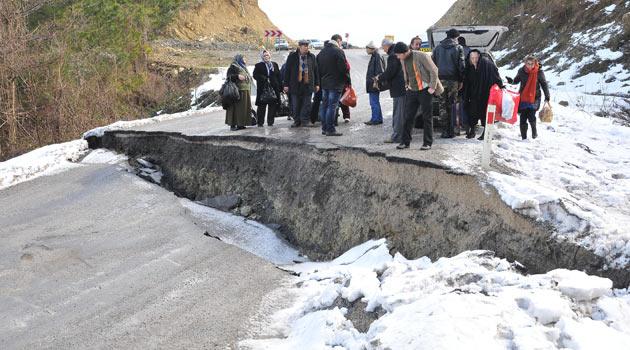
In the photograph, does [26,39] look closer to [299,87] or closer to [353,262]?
[299,87]

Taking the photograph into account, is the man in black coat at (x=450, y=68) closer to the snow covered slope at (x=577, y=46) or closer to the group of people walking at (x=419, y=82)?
the group of people walking at (x=419, y=82)

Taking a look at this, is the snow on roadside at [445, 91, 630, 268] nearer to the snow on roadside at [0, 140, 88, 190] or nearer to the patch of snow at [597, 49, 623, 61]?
the snow on roadside at [0, 140, 88, 190]

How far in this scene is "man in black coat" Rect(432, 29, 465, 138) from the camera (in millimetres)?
9188

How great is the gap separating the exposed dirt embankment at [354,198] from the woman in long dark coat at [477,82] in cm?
219

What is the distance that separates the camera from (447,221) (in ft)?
21.9

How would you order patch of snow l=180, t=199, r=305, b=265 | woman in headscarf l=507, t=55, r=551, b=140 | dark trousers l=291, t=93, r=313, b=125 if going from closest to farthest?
patch of snow l=180, t=199, r=305, b=265
woman in headscarf l=507, t=55, r=551, b=140
dark trousers l=291, t=93, r=313, b=125

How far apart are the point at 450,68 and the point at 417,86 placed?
1.35m

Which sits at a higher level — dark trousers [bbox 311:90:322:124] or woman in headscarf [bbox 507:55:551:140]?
woman in headscarf [bbox 507:55:551:140]

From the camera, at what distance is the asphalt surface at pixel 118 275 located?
223 inches

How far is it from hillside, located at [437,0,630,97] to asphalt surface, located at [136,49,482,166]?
316 inches

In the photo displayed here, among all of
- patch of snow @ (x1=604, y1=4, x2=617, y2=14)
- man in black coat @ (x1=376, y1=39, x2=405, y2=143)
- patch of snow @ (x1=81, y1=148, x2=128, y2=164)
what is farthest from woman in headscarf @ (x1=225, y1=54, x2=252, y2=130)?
patch of snow @ (x1=604, y1=4, x2=617, y2=14)

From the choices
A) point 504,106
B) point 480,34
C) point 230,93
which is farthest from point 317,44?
point 504,106

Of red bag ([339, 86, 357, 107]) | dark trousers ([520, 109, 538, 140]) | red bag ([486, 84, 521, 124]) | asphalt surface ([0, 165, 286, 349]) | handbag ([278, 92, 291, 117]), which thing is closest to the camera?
asphalt surface ([0, 165, 286, 349])

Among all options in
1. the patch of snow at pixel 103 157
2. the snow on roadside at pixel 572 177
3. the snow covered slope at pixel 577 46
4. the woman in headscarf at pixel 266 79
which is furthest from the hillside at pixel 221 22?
the snow on roadside at pixel 572 177
